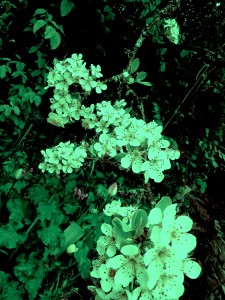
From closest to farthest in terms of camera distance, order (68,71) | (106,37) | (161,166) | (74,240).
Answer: (161,166), (74,240), (68,71), (106,37)

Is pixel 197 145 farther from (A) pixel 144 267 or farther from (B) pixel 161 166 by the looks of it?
(A) pixel 144 267

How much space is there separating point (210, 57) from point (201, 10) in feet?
2.41

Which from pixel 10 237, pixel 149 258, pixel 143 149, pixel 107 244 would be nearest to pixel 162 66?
pixel 143 149

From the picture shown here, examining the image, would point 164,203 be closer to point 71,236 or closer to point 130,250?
point 130,250

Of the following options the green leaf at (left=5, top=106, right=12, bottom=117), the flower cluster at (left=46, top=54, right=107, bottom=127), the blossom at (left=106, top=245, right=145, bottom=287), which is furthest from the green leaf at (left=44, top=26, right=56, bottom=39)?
the blossom at (left=106, top=245, right=145, bottom=287)

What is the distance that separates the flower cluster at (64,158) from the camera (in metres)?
1.61

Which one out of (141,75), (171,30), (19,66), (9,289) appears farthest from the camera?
(171,30)

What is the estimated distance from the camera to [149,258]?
79cm

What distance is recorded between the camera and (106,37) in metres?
2.22

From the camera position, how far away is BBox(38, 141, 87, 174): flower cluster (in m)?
1.61

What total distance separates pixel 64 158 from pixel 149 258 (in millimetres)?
926

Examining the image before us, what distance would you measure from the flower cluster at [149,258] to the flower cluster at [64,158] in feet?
2.34

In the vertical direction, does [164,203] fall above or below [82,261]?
above

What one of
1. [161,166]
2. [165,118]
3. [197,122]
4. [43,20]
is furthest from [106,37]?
[161,166]
